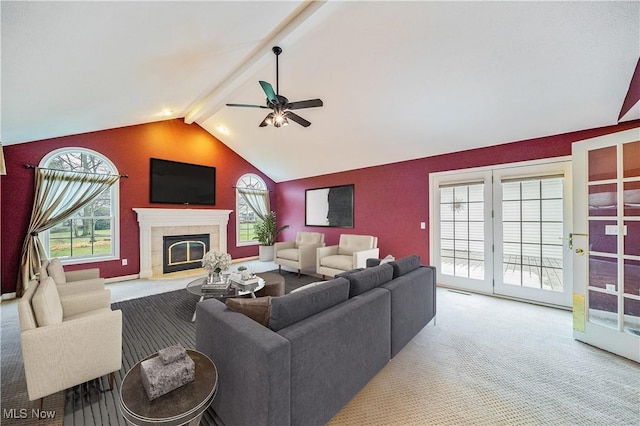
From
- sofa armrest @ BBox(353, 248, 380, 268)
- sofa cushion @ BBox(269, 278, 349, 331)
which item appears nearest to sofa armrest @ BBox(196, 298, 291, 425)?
sofa cushion @ BBox(269, 278, 349, 331)

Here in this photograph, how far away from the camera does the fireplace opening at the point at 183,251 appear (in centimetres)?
545

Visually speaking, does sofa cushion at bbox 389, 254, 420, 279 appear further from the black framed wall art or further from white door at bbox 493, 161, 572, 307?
the black framed wall art

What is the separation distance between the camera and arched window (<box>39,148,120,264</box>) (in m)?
4.35

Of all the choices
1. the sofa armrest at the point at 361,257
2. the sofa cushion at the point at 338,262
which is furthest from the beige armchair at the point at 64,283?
the sofa armrest at the point at 361,257

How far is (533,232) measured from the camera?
3654 millimetres

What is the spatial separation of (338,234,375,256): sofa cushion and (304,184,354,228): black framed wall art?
0.68 metres

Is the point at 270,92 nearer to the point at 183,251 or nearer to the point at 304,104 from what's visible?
the point at 304,104

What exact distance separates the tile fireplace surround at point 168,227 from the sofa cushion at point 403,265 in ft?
16.1

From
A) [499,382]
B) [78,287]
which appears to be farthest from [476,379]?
[78,287]

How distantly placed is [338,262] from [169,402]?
144 inches

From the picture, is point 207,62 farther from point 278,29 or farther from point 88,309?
point 88,309

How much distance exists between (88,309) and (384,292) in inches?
111

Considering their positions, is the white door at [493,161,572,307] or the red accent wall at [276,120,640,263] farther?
the red accent wall at [276,120,640,263]

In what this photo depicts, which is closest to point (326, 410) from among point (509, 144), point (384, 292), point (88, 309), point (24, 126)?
point (384, 292)
